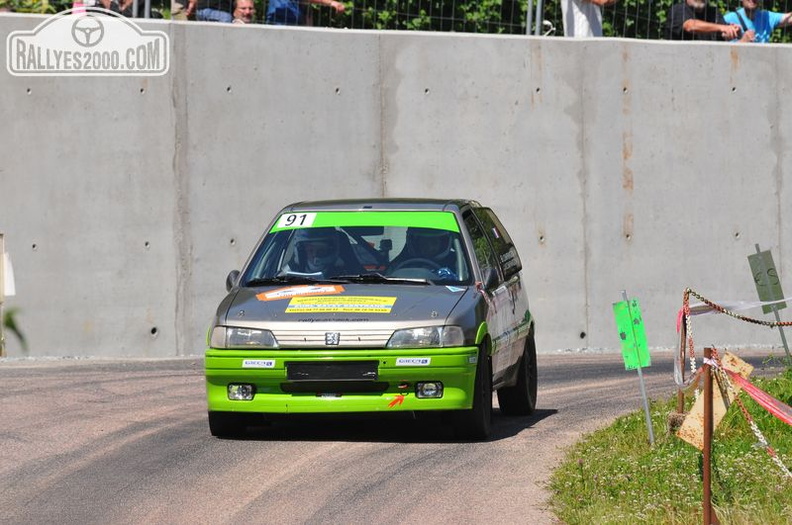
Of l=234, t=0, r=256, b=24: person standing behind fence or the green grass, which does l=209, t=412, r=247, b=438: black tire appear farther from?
l=234, t=0, r=256, b=24: person standing behind fence

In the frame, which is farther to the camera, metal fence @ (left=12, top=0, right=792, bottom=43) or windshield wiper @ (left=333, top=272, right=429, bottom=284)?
metal fence @ (left=12, top=0, right=792, bottom=43)

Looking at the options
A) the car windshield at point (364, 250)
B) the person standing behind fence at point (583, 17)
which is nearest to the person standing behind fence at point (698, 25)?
the person standing behind fence at point (583, 17)

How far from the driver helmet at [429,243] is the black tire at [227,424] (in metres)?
1.67

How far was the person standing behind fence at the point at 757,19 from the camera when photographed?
19.0 metres

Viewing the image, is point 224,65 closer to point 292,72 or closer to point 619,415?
A: point 292,72

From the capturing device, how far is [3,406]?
1220 centimetres

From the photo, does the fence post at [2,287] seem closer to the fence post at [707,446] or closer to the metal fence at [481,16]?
the metal fence at [481,16]

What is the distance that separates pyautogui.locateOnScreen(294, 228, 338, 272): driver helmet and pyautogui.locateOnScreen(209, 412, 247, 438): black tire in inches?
47.1

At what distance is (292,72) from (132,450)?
8.11 meters

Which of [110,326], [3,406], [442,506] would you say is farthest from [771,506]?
[110,326]

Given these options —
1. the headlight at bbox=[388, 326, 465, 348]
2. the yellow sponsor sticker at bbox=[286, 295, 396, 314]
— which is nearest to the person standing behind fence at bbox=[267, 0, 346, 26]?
the yellow sponsor sticker at bbox=[286, 295, 396, 314]

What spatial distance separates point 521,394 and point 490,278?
1.41 m

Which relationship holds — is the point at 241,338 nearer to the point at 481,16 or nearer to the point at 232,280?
the point at 232,280

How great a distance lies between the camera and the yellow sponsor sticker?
1005cm
